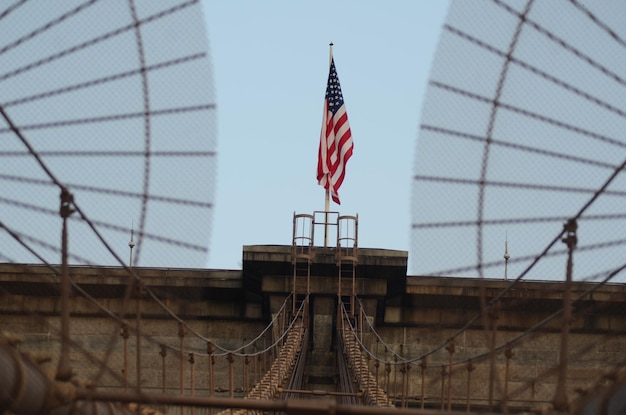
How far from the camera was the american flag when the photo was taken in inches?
1543

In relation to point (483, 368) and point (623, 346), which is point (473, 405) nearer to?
point (483, 368)

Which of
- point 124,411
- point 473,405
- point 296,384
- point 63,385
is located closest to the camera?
point 63,385

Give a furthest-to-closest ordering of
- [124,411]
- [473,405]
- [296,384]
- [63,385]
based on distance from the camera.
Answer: [473,405], [296,384], [124,411], [63,385]

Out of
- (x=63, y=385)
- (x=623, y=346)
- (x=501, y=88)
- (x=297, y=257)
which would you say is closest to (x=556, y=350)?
(x=623, y=346)

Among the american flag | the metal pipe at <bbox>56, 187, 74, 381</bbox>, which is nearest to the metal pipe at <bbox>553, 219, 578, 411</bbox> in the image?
the metal pipe at <bbox>56, 187, 74, 381</bbox>

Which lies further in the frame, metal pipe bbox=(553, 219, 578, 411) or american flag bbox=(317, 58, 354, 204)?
american flag bbox=(317, 58, 354, 204)

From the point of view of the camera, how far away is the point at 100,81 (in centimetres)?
1780

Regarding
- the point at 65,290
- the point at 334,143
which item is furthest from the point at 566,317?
the point at 334,143

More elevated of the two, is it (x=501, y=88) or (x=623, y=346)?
(x=501, y=88)

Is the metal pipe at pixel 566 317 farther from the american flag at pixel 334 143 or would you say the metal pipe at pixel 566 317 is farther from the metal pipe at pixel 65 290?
the american flag at pixel 334 143

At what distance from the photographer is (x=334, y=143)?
3984cm

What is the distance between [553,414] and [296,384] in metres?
15.6

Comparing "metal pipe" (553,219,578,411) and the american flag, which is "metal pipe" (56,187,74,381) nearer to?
"metal pipe" (553,219,578,411)

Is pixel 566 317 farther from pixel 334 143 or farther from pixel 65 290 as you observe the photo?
pixel 334 143
